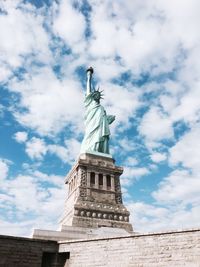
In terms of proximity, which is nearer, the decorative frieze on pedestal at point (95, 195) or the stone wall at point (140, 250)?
the stone wall at point (140, 250)

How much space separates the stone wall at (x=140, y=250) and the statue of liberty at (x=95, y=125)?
19352 mm

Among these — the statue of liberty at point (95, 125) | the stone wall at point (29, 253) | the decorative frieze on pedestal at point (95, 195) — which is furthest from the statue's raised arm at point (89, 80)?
the stone wall at point (29, 253)

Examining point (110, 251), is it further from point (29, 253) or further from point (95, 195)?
point (95, 195)

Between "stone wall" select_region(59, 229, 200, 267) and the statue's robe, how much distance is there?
19.9 metres

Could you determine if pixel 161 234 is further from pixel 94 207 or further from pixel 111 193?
pixel 111 193

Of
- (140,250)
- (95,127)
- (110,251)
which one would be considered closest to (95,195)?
(95,127)

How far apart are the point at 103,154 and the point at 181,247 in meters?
22.3

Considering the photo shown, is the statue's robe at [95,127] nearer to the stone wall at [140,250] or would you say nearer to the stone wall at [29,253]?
the stone wall at [29,253]

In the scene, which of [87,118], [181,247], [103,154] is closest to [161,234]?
[181,247]

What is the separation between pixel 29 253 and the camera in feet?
50.7

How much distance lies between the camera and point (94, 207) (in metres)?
29.6

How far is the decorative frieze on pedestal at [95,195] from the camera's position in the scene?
94.2ft

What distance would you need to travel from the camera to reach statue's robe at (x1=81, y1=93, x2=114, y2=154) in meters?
35.8

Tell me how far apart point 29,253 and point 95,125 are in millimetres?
22634
